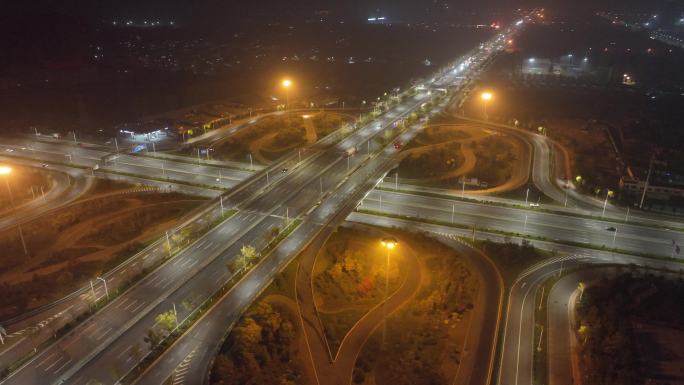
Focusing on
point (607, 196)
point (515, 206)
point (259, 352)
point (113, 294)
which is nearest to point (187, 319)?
point (259, 352)

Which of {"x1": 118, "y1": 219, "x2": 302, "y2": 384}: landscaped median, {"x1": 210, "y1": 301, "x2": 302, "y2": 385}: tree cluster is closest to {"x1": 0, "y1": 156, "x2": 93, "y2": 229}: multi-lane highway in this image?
{"x1": 118, "y1": 219, "x2": 302, "y2": 384}: landscaped median

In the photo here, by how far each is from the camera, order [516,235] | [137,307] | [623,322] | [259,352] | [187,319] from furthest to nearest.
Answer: [516,235] < [137,307] < [187,319] < [623,322] < [259,352]

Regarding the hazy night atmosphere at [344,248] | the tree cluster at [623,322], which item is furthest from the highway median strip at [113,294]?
the tree cluster at [623,322]

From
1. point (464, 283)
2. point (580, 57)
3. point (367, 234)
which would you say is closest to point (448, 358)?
point (464, 283)

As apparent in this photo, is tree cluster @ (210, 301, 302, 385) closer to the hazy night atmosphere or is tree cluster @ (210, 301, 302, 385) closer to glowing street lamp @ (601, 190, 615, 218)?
the hazy night atmosphere

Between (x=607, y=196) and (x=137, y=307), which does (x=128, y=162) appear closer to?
(x=137, y=307)

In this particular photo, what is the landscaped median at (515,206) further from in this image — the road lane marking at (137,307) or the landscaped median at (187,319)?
the road lane marking at (137,307)
